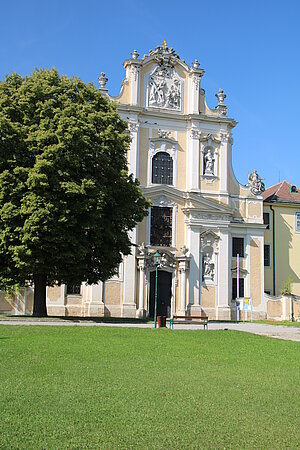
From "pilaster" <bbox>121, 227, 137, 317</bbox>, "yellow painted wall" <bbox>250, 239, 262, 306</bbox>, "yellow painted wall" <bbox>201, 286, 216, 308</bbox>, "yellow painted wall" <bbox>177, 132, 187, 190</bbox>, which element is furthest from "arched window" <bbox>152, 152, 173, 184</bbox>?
"yellow painted wall" <bbox>201, 286, 216, 308</bbox>

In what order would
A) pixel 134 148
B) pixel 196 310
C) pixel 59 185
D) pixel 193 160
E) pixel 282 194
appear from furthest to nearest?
pixel 282 194, pixel 193 160, pixel 134 148, pixel 196 310, pixel 59 185

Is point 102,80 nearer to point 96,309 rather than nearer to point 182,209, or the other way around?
point 182,209

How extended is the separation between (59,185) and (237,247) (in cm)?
2011

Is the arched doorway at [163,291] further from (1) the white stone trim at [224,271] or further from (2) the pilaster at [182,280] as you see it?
(1) the white stone trim at [224,271]

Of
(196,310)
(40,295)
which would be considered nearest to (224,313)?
(196,310)

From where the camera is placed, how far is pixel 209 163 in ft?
139

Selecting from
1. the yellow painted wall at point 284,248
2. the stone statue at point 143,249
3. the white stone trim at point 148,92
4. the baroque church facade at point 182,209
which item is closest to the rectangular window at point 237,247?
the baroque church facade at point 182,209

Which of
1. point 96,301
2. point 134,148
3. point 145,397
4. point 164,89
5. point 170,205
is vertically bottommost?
point 145,397

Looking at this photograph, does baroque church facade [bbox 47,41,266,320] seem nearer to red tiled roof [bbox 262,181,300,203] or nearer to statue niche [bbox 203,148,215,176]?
statue niche [bbox 203,148,215,176]

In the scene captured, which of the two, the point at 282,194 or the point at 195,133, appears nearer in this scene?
the point at 195,133

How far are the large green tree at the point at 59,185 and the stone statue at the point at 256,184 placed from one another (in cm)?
1594

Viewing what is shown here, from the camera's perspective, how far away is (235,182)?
1714 inches

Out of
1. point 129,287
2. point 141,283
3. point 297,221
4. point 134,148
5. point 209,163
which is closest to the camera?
point 129,287

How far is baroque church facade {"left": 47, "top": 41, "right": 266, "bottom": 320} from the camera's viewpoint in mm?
38969
